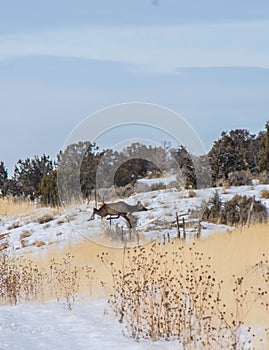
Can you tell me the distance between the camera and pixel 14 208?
74.6 ft

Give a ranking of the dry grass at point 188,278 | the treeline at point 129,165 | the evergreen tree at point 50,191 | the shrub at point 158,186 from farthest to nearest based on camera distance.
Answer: the evergreen tree at point 50,191, the shrub at point 158,186, the treeline at point 129,165, the dry grass at point 188,278

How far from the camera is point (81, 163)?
1544 centimetres

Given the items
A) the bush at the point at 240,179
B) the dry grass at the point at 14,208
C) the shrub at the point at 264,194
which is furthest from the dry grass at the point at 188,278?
the dry grass at the point at 14,208

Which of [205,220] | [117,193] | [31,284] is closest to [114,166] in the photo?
[117,193]

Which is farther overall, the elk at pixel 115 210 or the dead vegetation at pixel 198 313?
the elk at pixel 115 210

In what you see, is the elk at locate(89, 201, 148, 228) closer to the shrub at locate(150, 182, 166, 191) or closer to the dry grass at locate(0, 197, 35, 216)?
the shrub at locate(150, 182, 166, 191)

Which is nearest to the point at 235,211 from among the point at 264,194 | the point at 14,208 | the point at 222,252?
the point at 264,194

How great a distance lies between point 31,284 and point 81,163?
212 inches

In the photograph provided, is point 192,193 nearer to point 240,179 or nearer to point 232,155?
point 240,179

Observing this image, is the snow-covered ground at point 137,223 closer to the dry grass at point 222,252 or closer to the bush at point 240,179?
the dry grass at point 222,252

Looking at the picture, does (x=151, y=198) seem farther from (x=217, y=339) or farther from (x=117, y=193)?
(x=217, y=339)

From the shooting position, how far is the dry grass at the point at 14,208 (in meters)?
21.9

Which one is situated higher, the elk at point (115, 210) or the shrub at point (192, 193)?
the shrub at point (192, 193)

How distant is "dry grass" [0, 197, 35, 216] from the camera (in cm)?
2192
